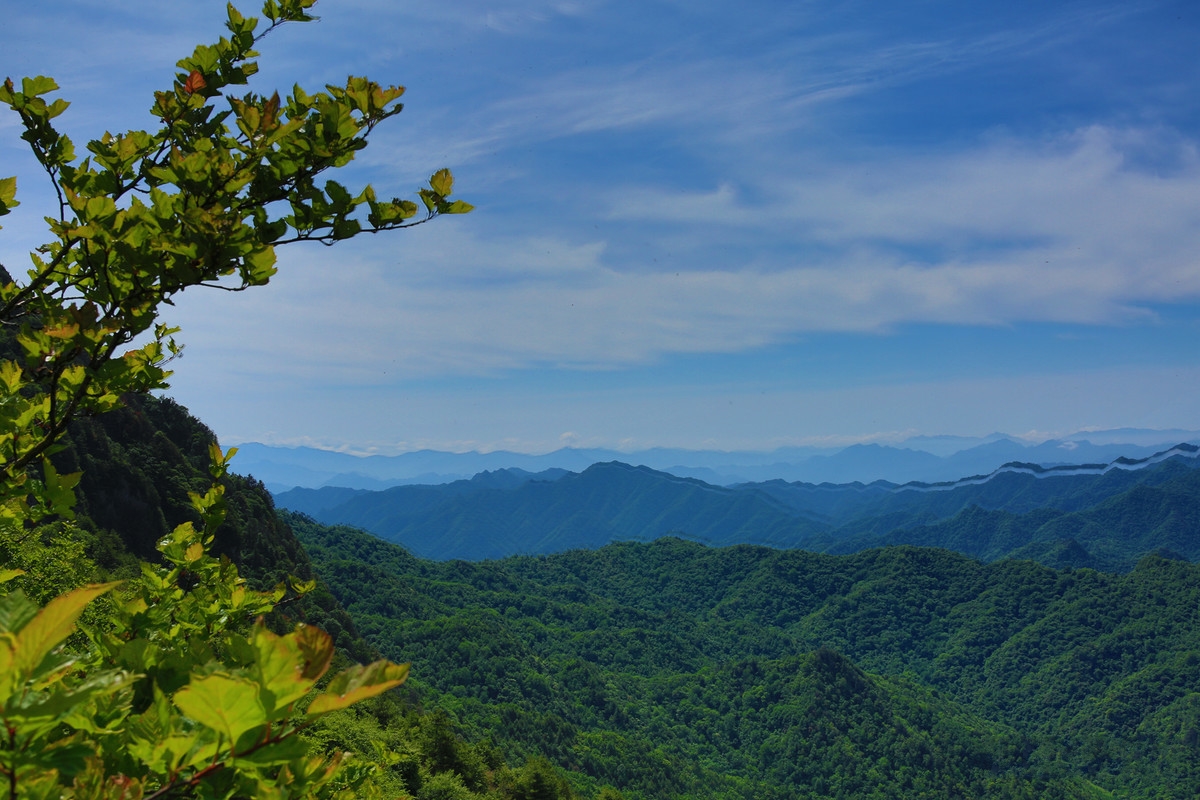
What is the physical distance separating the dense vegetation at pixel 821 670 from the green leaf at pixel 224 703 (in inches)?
2982

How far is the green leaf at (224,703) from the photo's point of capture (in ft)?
4.25

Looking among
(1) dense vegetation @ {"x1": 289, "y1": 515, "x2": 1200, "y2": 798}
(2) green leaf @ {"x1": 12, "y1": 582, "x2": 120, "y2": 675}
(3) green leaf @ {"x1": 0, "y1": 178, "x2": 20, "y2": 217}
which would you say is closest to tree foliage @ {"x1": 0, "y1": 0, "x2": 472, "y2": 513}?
(3) green leaf @ {"x1": 0, "y1": 178, "x2": 20, "y2": 217}

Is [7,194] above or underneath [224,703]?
above

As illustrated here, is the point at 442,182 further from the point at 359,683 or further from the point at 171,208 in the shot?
the point at 359,683

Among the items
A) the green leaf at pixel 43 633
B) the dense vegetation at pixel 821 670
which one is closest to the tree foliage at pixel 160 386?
the green leaf at pixel 43 633

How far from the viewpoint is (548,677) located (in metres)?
102

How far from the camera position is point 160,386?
141 inches

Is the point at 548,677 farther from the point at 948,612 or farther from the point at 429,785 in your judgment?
the point at 948,612

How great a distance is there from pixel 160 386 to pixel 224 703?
2807 millimetres

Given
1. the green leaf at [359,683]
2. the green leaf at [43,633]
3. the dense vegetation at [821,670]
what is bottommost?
the dense vegetation at [821,670]

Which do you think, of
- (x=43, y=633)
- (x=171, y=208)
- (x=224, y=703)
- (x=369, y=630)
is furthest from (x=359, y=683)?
(x=369, y=630)

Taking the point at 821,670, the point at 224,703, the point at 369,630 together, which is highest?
the point at 224,703

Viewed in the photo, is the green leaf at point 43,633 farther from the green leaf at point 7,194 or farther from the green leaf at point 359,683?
the green leaf at point 7,194

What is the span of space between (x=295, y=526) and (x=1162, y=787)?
13968 centimetres
